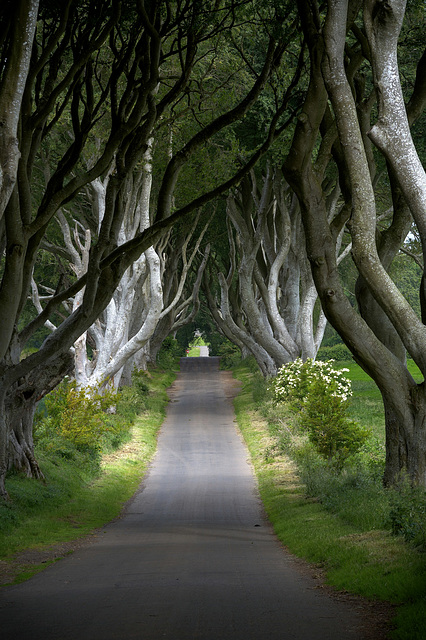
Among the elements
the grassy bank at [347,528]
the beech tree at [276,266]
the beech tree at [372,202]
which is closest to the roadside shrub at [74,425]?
the grassy bank at [347,528]

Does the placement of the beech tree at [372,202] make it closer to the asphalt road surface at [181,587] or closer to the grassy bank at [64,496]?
the asphalt road surface at [181,587]

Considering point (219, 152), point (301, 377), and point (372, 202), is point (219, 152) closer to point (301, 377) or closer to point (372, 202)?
point (301, 377)

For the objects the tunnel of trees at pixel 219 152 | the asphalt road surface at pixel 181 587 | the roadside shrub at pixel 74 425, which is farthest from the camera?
the roadside shrub at pixel 74 425

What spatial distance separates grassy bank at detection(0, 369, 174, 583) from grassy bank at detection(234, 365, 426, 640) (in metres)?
3.22

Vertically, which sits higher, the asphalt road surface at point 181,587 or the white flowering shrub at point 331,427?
the white flowering shrub at point 331,427

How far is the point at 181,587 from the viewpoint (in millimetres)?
7688

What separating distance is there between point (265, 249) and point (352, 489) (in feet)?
54.4

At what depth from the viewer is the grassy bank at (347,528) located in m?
7.01

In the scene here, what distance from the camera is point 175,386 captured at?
143 ft

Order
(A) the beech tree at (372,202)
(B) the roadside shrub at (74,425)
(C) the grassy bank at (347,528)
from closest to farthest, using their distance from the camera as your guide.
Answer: (C) the grassy bank at (347,528)
(A) the beech tree at (372,202)
(B) the roadside shrub at (74,425)

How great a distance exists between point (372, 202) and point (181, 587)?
589 centimetres

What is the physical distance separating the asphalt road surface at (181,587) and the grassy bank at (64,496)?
505 millimetres

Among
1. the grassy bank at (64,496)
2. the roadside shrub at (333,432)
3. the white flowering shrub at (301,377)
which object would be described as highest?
the white flowering shrub at (301,377)

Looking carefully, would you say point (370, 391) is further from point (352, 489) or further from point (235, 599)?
point (235, 599)
